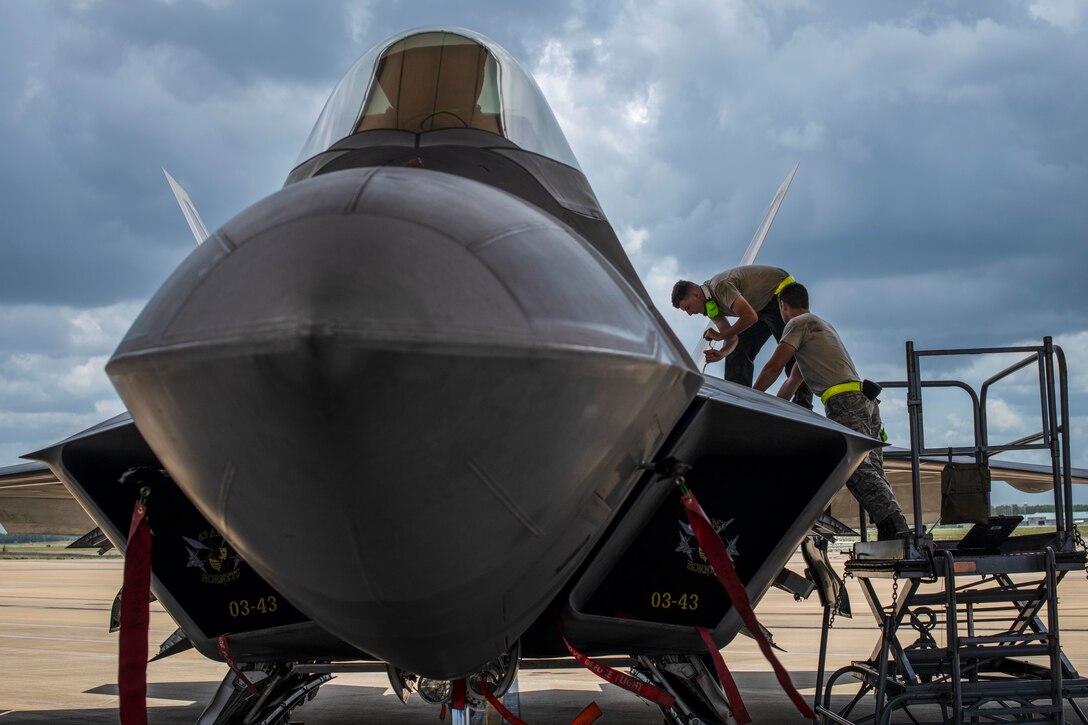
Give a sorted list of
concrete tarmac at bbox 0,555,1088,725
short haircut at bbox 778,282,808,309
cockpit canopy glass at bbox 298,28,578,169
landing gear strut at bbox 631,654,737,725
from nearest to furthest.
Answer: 1. cockpit canopy glass at bbox 298,28,578,169
2. landing gear strut at bbox 631,654,737,725
3. short haircut at bbox 778,282,808,309
4. concrete tarmac at bbox 0,555,1088,725

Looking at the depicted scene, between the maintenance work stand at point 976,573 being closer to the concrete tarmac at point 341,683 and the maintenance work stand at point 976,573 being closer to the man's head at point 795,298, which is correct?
the man's head at point 795,298

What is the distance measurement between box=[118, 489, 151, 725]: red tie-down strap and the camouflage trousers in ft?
11.0

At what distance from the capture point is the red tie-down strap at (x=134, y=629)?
2668mm

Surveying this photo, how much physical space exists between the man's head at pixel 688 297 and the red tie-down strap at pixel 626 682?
272 cm

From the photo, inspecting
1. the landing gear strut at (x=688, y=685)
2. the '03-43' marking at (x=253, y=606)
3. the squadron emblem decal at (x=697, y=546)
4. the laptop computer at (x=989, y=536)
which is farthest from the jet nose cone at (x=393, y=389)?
the laptop computer at (x=989, y=536)

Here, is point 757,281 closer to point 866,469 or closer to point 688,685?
point 866,469

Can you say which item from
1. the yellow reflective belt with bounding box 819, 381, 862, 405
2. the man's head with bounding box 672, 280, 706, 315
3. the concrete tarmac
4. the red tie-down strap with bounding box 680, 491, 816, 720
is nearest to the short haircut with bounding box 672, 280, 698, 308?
the man's head with bounding box 672, 280, 706, 315

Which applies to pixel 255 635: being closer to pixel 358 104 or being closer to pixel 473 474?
pixel 358 104

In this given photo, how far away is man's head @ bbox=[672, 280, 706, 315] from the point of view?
6191 mm

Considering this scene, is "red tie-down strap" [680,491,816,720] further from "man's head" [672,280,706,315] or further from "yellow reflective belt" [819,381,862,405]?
"man's head" [672,280,706,315]

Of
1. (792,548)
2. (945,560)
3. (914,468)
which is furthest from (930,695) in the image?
(792,548)

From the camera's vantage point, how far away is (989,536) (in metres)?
5.12

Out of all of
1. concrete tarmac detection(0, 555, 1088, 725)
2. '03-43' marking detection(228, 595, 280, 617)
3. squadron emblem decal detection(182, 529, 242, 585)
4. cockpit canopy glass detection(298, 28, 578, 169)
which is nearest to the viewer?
squadron emblem decal detection(182, 529, 242, 585)

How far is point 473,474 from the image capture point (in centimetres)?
167
